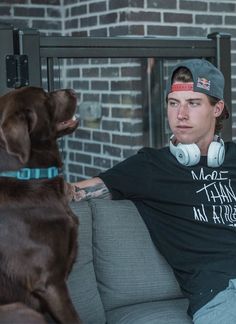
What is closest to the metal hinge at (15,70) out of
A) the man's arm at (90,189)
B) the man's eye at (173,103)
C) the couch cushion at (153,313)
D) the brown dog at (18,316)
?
the man's arm at (90,189)

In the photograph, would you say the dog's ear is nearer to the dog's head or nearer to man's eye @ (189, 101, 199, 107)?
the dog's head

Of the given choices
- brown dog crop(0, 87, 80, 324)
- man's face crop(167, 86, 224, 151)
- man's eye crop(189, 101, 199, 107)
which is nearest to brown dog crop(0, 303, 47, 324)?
brown dog crop(0, 87, 80, 324)

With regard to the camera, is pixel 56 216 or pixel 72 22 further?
pixel 72 22

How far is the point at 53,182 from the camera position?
249 centimetres

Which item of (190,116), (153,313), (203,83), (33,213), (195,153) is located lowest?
(153,313)

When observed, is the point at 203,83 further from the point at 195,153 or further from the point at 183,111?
the point at 195,153

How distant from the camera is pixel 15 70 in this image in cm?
322

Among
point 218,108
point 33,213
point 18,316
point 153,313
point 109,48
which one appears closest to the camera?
point 18,316

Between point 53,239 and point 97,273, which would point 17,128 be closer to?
point 53,239

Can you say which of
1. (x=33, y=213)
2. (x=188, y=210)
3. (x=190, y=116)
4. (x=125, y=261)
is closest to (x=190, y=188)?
(x=188, y=210)

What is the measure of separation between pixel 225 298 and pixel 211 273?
0.14m

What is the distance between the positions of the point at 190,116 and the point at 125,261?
0.69 m

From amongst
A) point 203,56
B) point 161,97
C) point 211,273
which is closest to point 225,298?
point 211,273

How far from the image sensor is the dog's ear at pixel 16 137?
2266 millimetres
